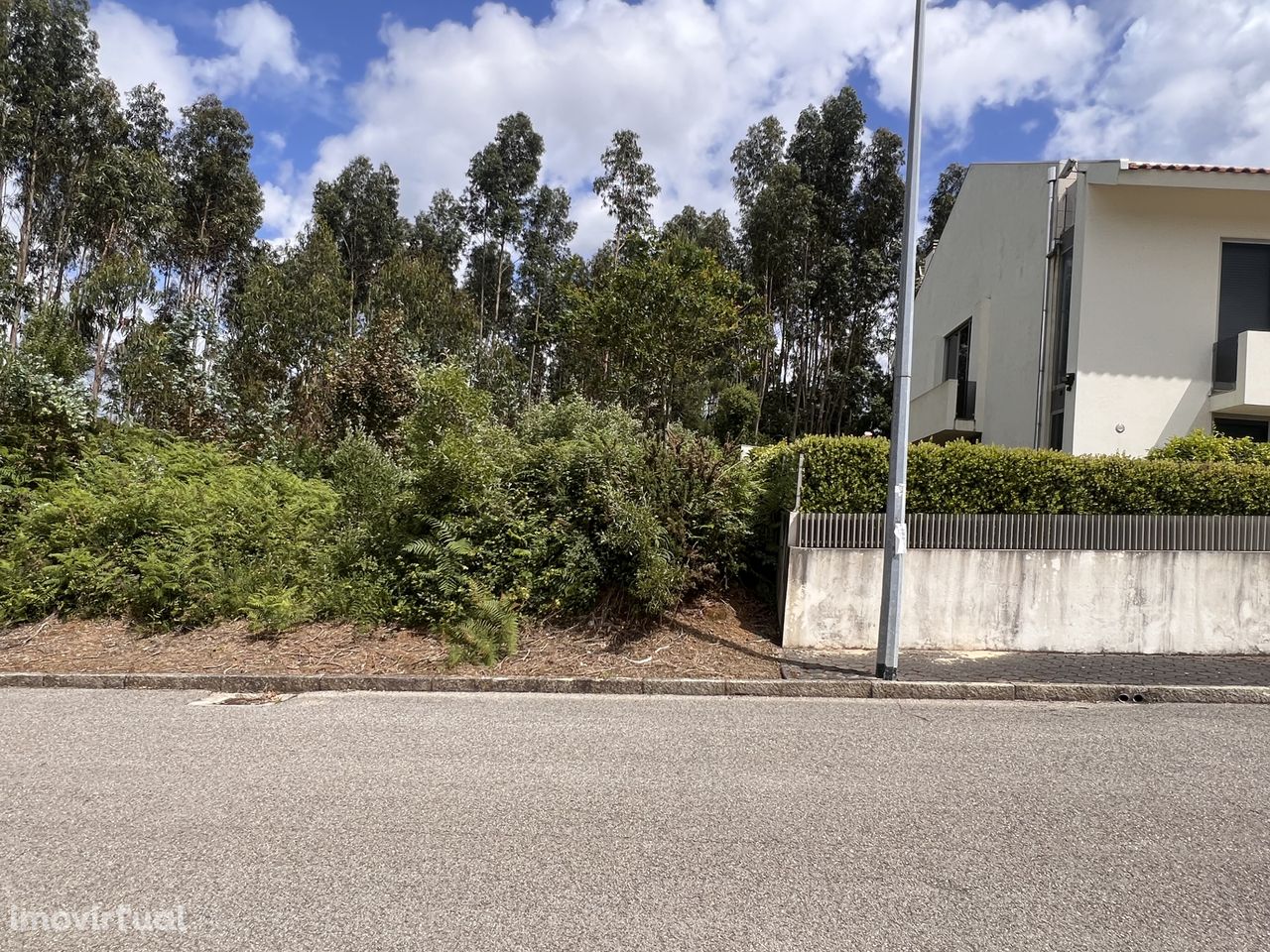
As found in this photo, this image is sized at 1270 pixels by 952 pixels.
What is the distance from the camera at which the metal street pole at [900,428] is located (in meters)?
7.34

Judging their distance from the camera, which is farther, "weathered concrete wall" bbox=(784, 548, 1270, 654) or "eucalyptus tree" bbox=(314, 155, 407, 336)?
"eucalyptus tree" bbox=(314, 155, 407, 336)

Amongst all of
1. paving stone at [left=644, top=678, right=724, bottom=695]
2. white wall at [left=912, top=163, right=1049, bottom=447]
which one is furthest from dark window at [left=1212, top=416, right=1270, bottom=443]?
paving stone at [left=644, top=678, right=724, bottom=695]

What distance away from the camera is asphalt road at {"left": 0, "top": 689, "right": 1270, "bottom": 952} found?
2.97 m

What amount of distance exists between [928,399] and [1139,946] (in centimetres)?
1721

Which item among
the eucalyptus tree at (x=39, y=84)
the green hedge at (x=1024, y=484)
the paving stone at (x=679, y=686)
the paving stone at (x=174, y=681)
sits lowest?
the paving stone at (x=174, y=681)

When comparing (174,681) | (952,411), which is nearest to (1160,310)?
(952,411)

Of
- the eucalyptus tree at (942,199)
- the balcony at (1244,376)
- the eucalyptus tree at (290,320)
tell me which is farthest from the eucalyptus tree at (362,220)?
the balcony at (1244,376)

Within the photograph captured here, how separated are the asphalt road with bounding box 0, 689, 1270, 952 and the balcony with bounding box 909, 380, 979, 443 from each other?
1145 cm

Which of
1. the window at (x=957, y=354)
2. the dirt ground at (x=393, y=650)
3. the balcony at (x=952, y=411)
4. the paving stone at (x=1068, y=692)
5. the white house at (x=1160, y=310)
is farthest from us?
the window at (x=957, y=354)

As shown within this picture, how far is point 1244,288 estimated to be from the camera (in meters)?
12.8

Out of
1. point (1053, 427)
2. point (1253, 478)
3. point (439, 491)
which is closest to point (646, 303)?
point (1053, 427)

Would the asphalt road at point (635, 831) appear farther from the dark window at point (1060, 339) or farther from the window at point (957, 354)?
the window at point (957, 354)

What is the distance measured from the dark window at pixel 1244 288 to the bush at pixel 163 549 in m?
14.8

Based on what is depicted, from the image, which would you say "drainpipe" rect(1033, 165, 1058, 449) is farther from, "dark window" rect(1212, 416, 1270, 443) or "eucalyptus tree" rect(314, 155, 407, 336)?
"eucalyptus tree" rect(314, 155, 407, 336)
